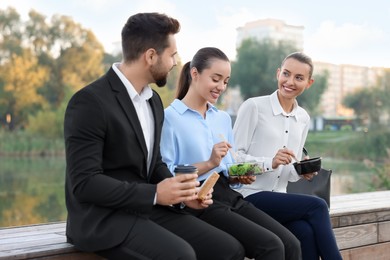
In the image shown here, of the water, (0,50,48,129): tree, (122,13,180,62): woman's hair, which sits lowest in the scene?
the water

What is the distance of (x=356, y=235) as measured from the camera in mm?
3434

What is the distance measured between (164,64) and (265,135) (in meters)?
0.90

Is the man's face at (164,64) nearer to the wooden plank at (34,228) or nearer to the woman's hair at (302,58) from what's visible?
the wooden plank at (34,228)

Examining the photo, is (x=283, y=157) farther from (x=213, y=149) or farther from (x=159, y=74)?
(x=159, y=74)

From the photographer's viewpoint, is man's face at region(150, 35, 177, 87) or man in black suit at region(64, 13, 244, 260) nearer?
man in black suit at region(64, 13, 244, 260)

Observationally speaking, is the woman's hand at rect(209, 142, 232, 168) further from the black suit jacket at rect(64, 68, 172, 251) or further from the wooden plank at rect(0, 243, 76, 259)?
the wooden plank at rect(0, 243, 76, 259)

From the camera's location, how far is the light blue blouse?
2576 millimetres

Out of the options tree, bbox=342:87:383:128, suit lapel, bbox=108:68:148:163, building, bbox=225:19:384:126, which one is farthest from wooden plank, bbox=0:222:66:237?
tree, bbox=342:87:383:128

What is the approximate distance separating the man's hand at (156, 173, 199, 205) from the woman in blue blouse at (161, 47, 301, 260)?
441 millimetres

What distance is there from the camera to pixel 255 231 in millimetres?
2404

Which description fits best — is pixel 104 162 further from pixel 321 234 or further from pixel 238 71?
pixel 238 71

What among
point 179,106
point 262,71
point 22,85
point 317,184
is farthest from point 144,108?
point 22,85

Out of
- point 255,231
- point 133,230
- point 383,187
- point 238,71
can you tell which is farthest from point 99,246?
point 238,71

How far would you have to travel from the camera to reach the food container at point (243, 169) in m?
2.57
